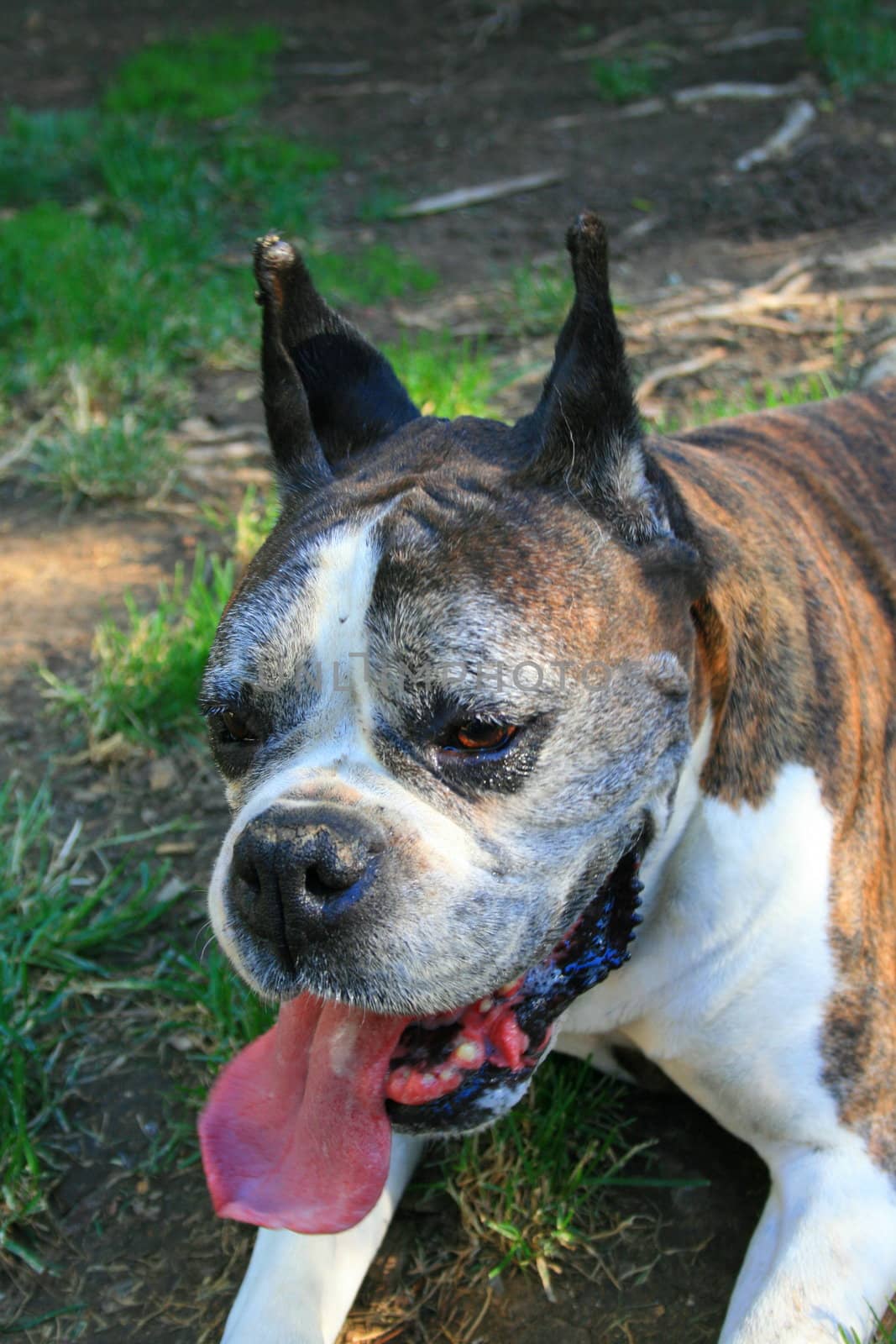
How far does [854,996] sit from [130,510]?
314 centimetres

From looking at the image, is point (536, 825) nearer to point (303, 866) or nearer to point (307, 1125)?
point (303, 866)

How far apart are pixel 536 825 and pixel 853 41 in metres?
7.04

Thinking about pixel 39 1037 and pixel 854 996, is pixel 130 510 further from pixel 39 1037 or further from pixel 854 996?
pixel 854 996

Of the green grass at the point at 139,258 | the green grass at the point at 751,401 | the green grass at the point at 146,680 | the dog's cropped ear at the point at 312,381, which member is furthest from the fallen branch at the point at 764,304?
the dog's cropped ear at the point at 312,381

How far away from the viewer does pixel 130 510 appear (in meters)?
4.75

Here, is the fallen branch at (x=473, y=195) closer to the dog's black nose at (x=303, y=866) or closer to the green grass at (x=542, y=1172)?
the green grass at (x=542, y=1172)

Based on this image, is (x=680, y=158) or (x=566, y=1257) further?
(x=680, y=158)

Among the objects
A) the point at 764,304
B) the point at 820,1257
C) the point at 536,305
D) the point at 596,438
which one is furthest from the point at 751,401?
the point at 820,1257

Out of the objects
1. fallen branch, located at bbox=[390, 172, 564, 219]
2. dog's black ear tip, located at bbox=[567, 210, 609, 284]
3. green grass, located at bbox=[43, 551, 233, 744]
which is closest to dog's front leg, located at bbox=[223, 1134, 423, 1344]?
dog's black ear tip, located at bbox=[567, 210, 609, 284]

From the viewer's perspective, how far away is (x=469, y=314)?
5.80 m

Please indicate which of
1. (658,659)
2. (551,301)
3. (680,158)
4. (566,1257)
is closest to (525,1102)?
(566,1257)

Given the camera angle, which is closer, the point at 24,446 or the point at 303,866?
the point at 303,866

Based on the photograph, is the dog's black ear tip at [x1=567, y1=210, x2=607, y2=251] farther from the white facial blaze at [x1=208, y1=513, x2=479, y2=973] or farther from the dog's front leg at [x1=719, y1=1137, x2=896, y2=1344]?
the dog's front leg at [x1=719, y1=1137, x2=896, y2=1344]

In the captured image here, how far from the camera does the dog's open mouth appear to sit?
213 cm
